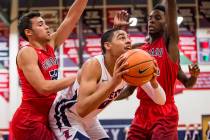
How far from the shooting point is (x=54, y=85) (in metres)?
4.20

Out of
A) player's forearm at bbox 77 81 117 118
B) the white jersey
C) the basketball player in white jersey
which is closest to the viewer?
player's forearm at bbox 77 81 117 118

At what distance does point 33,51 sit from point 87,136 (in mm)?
975

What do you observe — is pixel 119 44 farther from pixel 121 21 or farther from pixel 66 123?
pixel 66 123

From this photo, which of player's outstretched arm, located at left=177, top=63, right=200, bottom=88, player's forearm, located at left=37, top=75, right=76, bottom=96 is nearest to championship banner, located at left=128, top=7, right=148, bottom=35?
player's outstretched arm, located at left=177, top=63, right=200, bottom=88

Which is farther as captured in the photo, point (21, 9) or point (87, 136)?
point (21, 9)

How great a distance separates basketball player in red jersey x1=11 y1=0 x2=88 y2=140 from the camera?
14.1 ft

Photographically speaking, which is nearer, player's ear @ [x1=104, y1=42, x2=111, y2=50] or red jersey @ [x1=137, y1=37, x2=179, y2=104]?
player's ear @ [x1=104, y1=42, x2=111, y2=50]

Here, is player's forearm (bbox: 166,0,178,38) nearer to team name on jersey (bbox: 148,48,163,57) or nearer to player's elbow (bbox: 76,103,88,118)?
team name on jersey (bbox: 148,48,163,57)

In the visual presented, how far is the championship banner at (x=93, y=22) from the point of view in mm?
11797

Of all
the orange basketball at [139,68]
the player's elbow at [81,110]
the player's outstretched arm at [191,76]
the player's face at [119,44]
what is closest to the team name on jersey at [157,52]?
the player's outstretched arm at [191,76]

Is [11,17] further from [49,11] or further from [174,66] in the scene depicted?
[174,66]

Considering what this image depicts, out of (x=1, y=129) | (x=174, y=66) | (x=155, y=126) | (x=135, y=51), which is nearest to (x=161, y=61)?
(x=174, y=66)

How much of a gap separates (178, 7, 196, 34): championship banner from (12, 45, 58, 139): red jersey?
7.75 metres

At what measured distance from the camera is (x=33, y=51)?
4457mm
